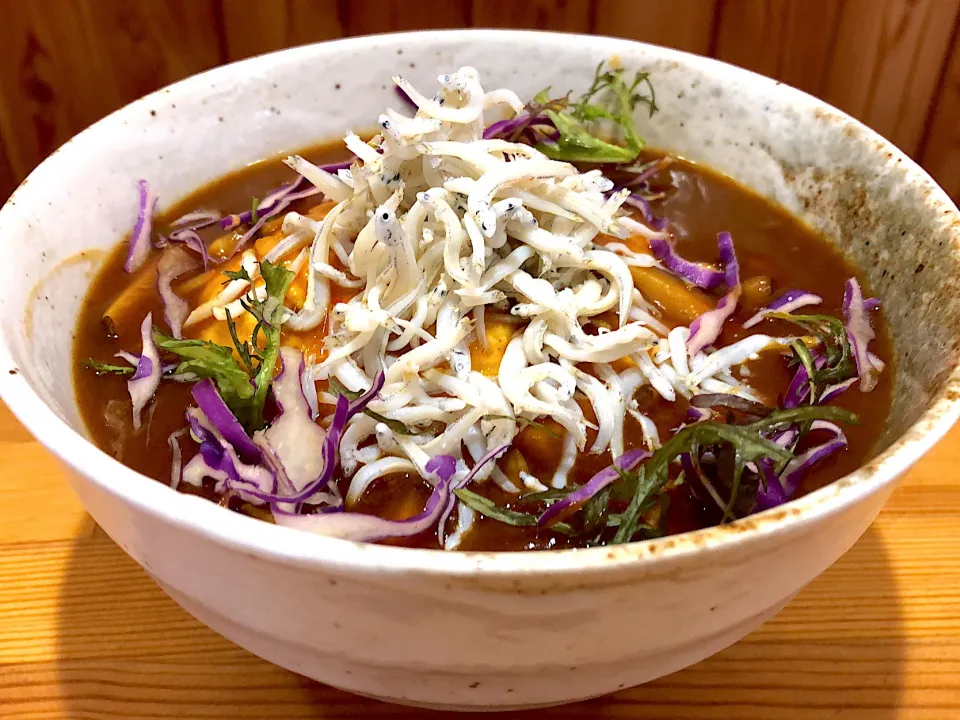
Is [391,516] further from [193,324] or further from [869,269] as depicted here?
[869,269]

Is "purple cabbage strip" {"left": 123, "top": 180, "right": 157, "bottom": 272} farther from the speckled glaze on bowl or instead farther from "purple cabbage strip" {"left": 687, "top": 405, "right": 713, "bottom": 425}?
"purple cabbage strip" {"left": 687, "top": 405, "right": 713, "bottom": 425}

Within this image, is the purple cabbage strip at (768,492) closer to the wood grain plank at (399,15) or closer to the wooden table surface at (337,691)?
the wooden table surface at (337,691)

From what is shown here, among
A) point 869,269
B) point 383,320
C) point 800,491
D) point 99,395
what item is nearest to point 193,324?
point 99,395

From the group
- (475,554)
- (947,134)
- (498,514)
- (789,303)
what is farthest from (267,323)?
(947,134)

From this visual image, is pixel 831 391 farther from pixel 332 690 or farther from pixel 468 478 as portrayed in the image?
pixel 332 690

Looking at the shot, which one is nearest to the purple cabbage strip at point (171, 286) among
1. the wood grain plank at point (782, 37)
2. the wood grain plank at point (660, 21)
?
the wood grain plank at point (660, 21)
